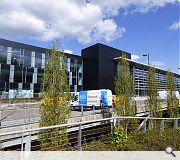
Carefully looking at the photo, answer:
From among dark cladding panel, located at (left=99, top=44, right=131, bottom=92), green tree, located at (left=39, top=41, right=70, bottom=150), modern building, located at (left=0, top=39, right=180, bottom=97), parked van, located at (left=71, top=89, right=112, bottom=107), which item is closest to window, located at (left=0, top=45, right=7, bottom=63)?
modern building, located at (left=0, top=39, right=180, bottom=97)

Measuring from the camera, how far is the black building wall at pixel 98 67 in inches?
2135

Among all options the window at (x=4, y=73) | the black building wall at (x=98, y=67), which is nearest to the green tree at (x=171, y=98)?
the window at (x=4, y=73)

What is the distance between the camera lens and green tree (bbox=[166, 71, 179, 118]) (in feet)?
79.5

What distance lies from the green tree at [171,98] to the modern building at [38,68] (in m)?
2.52

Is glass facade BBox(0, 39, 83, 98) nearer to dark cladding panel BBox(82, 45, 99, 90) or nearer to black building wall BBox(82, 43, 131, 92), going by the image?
dark cladding panel BBox(82, 45, 99, 90)

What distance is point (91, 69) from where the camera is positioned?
5500 centimetres

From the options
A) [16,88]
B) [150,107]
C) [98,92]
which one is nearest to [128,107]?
[150,107]

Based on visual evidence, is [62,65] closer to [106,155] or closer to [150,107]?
[106,155]

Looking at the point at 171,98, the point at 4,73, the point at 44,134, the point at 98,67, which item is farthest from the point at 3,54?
the point at 44,134

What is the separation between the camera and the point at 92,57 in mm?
55406

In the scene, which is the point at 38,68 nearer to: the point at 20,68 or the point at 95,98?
the point at 20,68

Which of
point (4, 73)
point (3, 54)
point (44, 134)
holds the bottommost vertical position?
point (44, 134)

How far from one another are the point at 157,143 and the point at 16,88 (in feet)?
118

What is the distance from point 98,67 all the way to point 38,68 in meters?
13.9
